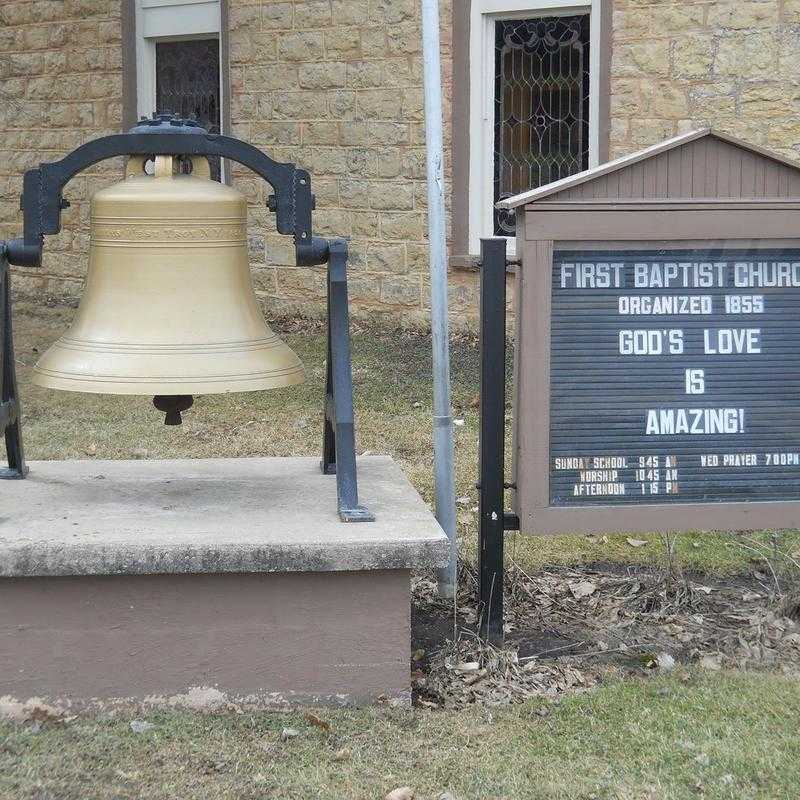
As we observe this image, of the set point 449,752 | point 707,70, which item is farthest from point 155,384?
point 707,70

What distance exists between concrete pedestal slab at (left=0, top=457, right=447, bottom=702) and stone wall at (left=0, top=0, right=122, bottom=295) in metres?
8.27

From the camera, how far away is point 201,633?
368 cm

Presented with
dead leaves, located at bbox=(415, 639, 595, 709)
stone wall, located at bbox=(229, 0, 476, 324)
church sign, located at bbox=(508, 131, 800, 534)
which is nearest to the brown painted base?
dead leaves, located at bbox=(415, 639, 595, 709)

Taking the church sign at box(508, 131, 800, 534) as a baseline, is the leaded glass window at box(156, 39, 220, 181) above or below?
above

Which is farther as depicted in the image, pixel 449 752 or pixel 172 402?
pixel 172 402

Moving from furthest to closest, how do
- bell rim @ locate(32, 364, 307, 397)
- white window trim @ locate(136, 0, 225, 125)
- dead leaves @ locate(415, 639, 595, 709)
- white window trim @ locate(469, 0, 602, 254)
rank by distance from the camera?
1. white window trim @ locate(136, 0, 225, 125)
2. white window trim @ locate(469, 0, 602, 254)
3. dead leaves @ locate(415, 639, 595, 709)
4. bell rim @ locate(32, 364, 307, 397)

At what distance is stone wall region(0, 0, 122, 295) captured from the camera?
1148 centimetres

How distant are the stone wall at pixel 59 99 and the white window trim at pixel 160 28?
189 mm

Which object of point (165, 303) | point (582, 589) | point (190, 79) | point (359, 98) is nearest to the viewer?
point (165, 303)

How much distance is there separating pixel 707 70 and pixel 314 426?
3.74 m

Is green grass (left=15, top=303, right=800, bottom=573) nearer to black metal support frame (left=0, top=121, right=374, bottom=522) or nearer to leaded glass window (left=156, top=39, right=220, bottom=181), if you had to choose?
black metal support frame (left=0, top=121, right=374, bottom=522)

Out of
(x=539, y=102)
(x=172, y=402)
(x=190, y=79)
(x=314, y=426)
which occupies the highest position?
(x=190, y=79)

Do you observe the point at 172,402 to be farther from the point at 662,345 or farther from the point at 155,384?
the point at 662,345

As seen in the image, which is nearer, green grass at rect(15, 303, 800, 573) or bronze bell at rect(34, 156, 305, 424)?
bronze bell at rect(34, 156, 305, 424)
